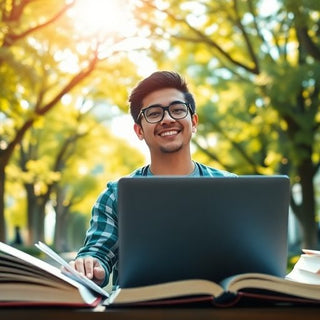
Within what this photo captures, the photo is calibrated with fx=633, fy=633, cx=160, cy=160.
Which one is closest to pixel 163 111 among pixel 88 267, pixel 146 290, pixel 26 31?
pixel 88 267

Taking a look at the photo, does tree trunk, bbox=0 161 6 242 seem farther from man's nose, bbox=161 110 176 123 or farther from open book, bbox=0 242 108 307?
open book, bbox=0 242 108 307

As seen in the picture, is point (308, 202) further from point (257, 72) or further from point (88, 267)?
point (88, 267)

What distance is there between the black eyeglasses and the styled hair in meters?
0.08

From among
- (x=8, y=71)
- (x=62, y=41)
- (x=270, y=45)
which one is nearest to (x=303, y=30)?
(x=270, y=45)

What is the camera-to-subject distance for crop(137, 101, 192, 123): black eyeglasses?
2.26m

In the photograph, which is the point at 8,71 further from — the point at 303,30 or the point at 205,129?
the point at 205,129

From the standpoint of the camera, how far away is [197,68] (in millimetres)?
16375

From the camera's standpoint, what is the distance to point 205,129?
1625 centimetres

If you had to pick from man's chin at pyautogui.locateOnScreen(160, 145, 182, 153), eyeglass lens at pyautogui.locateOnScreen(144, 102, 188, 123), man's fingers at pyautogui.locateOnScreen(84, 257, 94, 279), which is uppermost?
eyeglass lens at pyautogui.locateOnScreen(144, 102, 188, 123)

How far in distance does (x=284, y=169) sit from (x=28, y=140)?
8.64 metres

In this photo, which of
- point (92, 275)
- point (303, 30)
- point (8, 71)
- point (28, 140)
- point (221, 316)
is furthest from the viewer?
point (28, 140)

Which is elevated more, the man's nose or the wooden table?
the man's nose

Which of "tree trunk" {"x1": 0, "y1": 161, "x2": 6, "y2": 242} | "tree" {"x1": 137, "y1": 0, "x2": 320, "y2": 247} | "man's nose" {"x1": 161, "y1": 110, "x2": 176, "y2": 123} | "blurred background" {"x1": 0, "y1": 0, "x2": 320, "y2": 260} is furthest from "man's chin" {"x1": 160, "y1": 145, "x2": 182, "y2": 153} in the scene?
"tree trunk" {"x1": 0, "y1": 161, "x2": 6, "y2": 242}

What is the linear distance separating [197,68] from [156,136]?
14333mm
